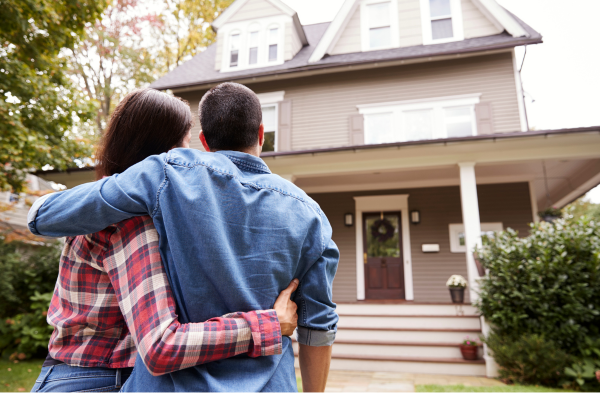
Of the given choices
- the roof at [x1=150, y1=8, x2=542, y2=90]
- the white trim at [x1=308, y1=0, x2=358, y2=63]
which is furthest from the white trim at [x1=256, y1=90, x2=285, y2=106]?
the white trim at [x1=308, y1=0, x2=358, y2=63]

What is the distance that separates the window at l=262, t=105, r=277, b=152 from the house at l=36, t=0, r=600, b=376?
35mm

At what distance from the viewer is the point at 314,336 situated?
101 cm

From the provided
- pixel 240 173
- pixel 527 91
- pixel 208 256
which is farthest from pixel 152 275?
pixel 527 91

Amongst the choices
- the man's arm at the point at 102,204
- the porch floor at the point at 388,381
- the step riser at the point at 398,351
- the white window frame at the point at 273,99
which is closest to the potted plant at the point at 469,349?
the step riser at the point at 398,351

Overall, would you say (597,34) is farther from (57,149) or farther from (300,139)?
(57,149)

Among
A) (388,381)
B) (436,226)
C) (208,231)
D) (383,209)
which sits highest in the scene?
(383,209)

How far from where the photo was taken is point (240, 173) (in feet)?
3.04

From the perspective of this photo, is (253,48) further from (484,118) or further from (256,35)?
(484,118)

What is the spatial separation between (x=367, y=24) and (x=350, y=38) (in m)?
0.54

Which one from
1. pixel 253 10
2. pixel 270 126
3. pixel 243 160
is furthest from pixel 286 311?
pixel 253 10

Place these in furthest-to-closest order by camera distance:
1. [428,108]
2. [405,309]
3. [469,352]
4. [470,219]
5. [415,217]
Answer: [415,217] < [428,108] < [405,309] < [470,219] < [469,352]

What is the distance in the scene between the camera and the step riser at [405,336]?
19.0 ft

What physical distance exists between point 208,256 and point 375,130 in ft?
27.4

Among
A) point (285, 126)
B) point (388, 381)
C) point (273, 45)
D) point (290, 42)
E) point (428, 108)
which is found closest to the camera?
point (388, 381)
